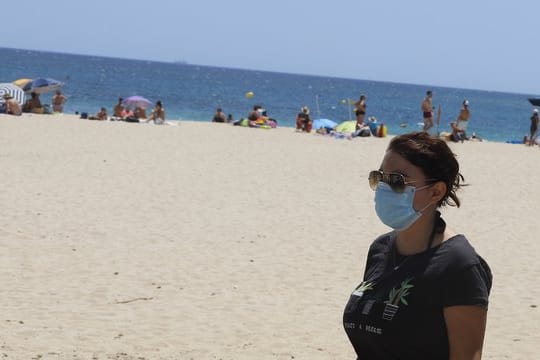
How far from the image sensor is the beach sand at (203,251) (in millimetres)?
6219

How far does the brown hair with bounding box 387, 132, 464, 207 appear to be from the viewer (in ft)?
8.84

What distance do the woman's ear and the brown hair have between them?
0.03 feet

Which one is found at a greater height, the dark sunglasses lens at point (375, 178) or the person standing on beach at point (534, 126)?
the person standing on beach at point (534, 126)

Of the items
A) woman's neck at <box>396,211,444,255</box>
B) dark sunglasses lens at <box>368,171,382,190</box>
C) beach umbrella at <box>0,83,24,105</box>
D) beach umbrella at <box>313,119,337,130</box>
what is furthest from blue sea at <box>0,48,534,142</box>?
woman's neck at <box>396,211,444,255</box>

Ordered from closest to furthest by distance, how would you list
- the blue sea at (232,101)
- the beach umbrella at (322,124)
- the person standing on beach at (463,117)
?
the person standing on beach at (463,117) < the beach umbrella at (322,124) < the blue sea at (232,101)

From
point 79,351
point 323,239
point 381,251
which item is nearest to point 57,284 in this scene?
point 79,351

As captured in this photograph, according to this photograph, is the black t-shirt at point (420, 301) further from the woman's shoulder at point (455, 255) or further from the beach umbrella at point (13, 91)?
the beach umbrella at point (13, 91)

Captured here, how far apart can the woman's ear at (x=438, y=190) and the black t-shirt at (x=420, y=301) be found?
0.13 metres

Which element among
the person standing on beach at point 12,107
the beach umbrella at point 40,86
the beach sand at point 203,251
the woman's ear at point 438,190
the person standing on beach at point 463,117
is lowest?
the beach sand at point 203,251

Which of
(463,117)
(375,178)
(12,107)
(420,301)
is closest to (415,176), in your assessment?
(375,178)

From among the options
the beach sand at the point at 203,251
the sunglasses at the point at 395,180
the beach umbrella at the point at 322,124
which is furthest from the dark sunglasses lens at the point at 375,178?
the beach umbrella at the point at 322,124

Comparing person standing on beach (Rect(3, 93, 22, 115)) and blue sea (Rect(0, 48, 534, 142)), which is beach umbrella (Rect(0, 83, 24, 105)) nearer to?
person standing on beach (Rect(3, 93, 22, 115))

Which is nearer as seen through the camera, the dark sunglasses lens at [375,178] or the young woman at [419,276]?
the young woman at [419,276]

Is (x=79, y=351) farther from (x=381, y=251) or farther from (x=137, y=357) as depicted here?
(x=381, y=251)
